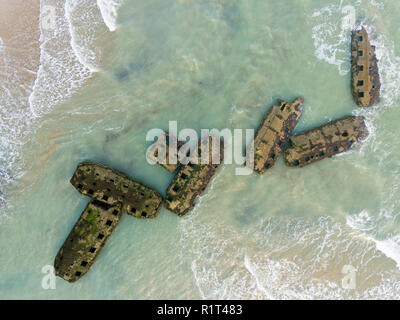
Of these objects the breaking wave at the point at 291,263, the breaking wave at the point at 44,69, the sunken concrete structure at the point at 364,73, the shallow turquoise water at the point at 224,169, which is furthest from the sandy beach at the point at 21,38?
the sunken concrete structure at the point at 364,73

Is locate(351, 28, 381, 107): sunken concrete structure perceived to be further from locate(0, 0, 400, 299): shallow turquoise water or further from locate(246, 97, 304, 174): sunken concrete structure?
locate(246, 97, 304, 174): sunken concrete structure

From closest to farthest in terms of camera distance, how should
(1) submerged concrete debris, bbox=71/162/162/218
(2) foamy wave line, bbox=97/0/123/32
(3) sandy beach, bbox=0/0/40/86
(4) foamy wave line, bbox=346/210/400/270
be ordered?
(1) submerged concrete debris, bbox=71/162/162/218 < (4) foamy wave line, bbox=346/210/400/270 < (2) foamy wave line, bbox=97/0/123/32 < (3) sandy beach, bbox=0/0/40/86

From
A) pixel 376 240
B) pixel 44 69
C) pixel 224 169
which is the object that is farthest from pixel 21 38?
pixel 376 240

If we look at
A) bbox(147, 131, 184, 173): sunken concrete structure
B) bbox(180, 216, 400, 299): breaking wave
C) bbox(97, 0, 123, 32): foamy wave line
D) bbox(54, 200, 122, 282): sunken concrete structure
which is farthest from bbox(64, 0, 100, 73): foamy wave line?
bbox(180, 216, 400, 299): breaking wave

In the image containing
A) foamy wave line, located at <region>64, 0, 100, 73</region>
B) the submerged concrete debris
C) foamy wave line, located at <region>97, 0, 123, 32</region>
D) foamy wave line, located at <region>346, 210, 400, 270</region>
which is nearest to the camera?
the submerged concrete debris

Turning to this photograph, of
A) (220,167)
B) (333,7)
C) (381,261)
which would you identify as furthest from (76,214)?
(333,7)
